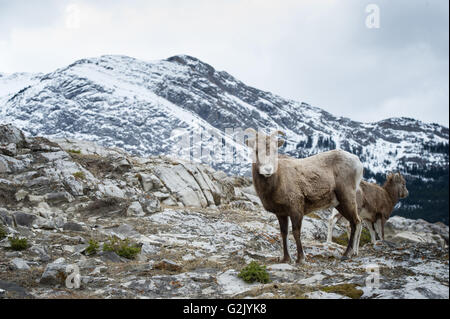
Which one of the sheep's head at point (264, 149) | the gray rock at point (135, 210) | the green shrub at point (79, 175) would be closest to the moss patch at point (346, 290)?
the sheep's head at point (264, 149)

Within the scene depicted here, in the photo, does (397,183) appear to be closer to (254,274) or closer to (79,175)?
(254,274)

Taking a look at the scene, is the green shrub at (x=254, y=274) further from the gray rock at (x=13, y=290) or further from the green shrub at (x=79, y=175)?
the green shrub at (x=79, y=175)

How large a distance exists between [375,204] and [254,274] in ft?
43.4

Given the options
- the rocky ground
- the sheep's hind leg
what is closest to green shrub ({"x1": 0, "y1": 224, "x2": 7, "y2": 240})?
the rocky ground

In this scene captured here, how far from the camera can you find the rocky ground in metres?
8.18

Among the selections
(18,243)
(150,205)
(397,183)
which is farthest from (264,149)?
(397,183)

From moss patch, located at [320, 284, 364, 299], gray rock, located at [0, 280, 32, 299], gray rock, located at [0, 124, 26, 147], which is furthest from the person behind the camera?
gray rock, located at [0, 124, 26, 147]

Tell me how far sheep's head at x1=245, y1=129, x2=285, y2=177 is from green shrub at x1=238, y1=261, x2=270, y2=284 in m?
2.57

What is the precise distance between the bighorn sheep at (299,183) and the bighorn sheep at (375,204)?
6196mm

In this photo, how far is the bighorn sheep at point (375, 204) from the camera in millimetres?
18812

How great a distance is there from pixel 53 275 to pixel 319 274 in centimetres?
647

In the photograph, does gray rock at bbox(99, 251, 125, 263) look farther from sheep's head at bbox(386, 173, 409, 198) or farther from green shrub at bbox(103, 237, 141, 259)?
sheep's head at bbox(386, 173, 409, 198)

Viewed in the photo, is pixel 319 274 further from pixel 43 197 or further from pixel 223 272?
pixel 43 197

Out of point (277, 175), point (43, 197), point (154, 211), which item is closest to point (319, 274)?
point (277, 175)
